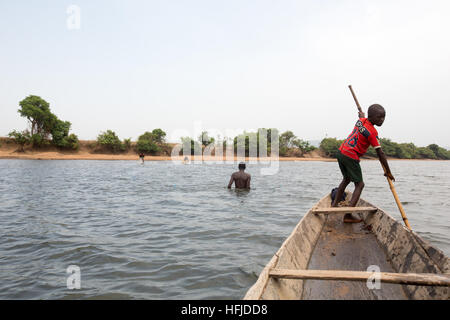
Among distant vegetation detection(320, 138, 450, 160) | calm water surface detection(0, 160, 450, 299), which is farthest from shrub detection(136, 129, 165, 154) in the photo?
calm water surface detection(0, 160, 450, 299)

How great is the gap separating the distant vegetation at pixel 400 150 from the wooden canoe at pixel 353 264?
68369mm

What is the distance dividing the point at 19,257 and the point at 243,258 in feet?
12.0

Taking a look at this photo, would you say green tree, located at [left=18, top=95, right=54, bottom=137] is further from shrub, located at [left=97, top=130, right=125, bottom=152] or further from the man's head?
the man's head

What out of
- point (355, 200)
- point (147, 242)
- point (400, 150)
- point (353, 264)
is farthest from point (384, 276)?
point (400, 150)

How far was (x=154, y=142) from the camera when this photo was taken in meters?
60.8

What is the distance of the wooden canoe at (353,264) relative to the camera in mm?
2400

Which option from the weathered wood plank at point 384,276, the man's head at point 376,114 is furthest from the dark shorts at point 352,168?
the weathered wood plank at point 384,276

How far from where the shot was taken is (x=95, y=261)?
4414 mm

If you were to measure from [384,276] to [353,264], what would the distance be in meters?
1.53

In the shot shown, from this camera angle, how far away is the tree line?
48688 mm

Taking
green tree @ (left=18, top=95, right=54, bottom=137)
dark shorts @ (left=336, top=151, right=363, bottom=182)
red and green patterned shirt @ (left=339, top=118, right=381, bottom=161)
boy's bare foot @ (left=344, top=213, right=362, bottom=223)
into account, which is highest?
green tree @ (left=18, top=95, right=54, bottom=137)
